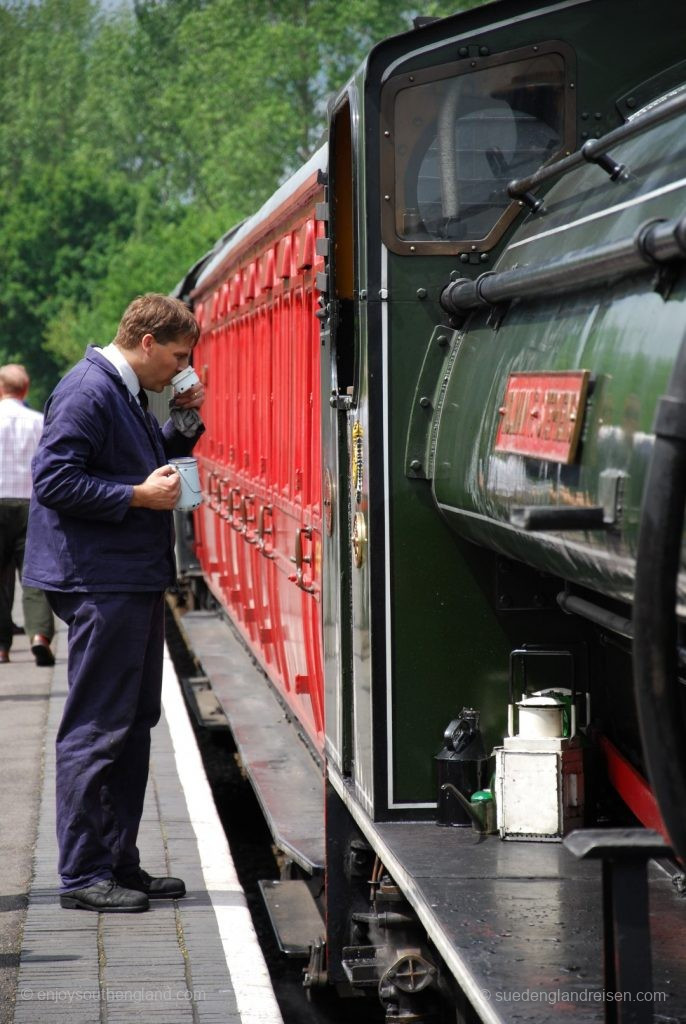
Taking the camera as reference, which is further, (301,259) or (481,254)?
(301,259)

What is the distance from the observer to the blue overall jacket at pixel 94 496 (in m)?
5.12

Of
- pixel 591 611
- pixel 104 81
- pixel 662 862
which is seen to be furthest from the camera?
pixel 104 81

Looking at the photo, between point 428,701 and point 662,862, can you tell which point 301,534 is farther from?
point 662,862

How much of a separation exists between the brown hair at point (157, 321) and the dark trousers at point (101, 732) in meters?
0.88

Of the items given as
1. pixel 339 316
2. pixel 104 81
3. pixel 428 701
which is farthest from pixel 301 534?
pixel 104 81

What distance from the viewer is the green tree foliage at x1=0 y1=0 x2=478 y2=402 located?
50406 millimetres

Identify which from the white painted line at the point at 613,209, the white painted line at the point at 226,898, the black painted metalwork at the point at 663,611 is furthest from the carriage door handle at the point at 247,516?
the black painted metalwork at the point at 663,611

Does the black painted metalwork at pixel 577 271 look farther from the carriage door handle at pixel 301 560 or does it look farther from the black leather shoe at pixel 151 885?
the black leather shoe at pixel 151 885

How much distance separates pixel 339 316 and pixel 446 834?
5.24 ft

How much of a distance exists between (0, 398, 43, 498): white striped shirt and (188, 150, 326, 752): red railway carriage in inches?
54.6

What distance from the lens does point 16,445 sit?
446 inches

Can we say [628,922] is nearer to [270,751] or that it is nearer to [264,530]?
[270,751]

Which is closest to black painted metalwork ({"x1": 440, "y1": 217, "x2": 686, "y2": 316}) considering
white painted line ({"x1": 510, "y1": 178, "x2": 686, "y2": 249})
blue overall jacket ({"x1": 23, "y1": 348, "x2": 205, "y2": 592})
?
white painted line ({"x1": 510, "y1": 178, "x2": 686, "y2": 249})

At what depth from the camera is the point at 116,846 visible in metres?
5.43
